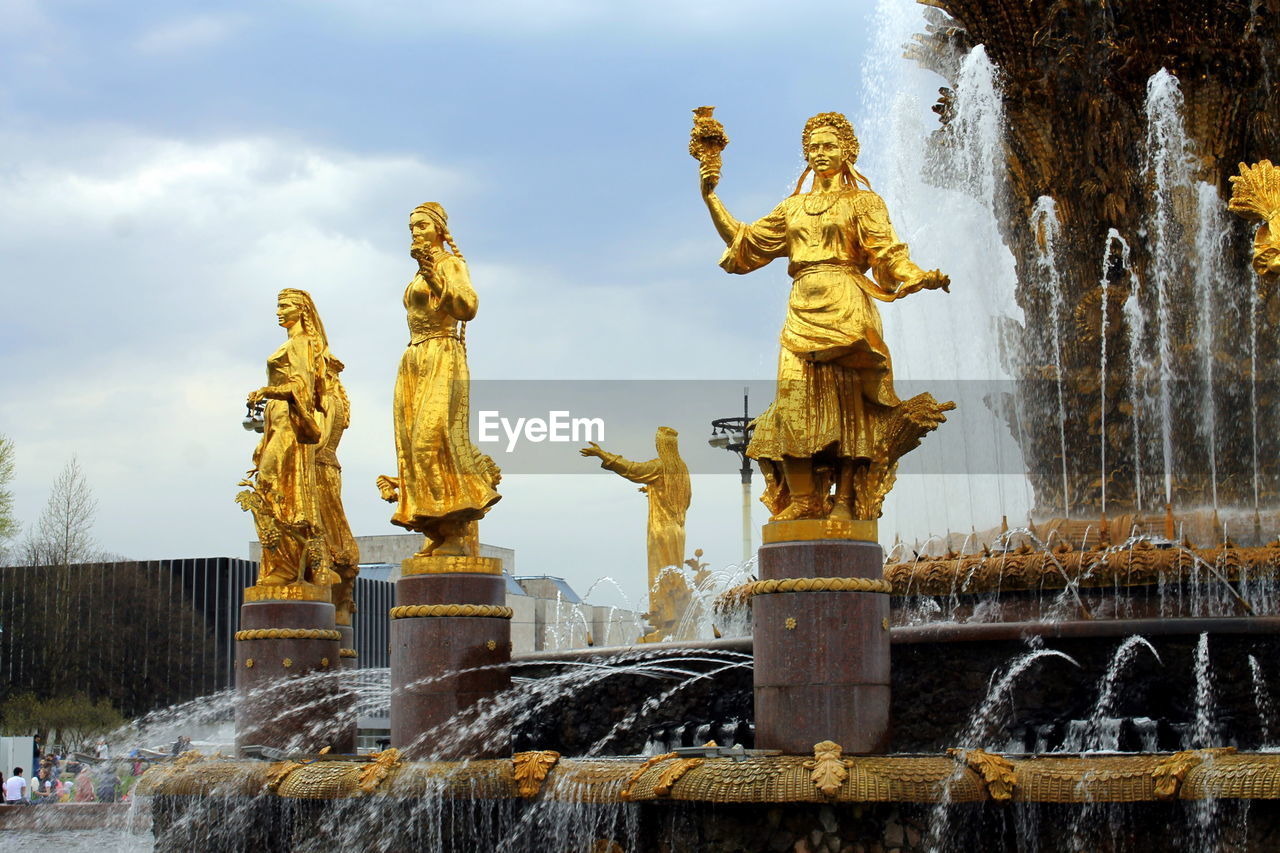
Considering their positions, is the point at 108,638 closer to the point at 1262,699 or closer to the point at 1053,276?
the point at 1053,276

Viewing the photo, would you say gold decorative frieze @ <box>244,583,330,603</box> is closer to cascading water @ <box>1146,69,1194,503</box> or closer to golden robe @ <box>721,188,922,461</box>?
golden robe @ <box>721,188,922,461</box>

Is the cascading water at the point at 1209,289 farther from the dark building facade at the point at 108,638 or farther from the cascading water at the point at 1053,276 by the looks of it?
the dark building facade at the point at 108,638

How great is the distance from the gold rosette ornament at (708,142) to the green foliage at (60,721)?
96.2ft

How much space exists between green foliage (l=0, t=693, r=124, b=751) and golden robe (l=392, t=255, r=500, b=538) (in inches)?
1060

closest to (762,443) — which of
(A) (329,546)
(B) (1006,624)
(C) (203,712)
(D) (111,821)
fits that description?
(B) (1006,624)

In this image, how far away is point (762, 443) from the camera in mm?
9500

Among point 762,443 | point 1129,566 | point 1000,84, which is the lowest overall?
point 1129,566

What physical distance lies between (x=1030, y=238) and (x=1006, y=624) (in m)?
4.77

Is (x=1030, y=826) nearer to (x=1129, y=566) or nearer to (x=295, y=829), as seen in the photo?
(x=1129, y=566)

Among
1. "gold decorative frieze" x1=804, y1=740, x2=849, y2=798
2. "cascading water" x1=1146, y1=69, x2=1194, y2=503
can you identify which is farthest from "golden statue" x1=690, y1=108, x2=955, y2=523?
"cascading water" x1=1146, y1=69, x2=1194, y2=503

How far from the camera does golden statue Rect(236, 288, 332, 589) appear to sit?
46.2 feet

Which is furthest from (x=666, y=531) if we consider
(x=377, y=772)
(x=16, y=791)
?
(x=377, y=772)

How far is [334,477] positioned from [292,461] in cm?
105

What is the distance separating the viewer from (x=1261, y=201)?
980 cm
